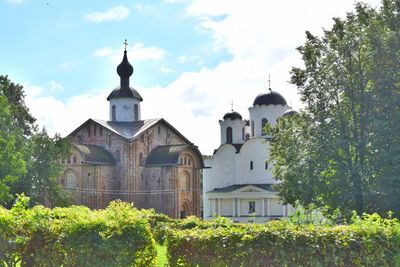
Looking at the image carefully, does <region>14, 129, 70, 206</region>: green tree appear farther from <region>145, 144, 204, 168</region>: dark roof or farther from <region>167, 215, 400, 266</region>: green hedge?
<region>167, 215, 400, 266</region>: green hedge

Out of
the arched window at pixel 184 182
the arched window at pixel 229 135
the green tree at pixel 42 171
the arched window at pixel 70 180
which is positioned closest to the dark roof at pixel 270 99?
the arched window at pixel 229 135

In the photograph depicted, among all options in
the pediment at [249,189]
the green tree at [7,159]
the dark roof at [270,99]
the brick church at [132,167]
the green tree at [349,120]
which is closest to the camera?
the green tree at [349,120]

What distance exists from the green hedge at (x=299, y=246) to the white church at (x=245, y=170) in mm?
31907

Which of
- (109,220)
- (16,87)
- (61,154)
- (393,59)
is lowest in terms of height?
(109,220)

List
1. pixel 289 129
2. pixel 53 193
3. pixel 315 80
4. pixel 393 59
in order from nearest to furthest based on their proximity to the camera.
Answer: pixel 393 59 < pixel 315 80 < pixel 289 129 < pixel 53 193

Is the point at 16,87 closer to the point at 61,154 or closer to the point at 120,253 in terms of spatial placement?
the point at 61,154

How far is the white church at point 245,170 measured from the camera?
133ft

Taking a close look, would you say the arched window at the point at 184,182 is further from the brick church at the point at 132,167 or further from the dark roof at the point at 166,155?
the dark roof at the point at 166,155

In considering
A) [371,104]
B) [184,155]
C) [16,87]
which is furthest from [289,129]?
[16,87]

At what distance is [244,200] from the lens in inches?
1625

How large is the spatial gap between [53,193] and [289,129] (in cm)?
1591

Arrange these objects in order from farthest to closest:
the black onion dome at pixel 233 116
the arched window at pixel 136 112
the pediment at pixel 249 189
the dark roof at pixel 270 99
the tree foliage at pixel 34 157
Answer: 1. the black onion dome at pixel 233 116
2. the arched window at pixel 136 112
3. the dark roof at pixel 270 99
4. the pediment at pixel 249 189
5. the tree foliage at pixel 34 157

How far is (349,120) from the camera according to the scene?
19.4 m

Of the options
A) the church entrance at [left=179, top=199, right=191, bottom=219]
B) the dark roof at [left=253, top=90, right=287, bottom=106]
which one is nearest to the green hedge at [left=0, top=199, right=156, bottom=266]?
the church entrance at [left=179, top=199, right=191, bottom=219]
